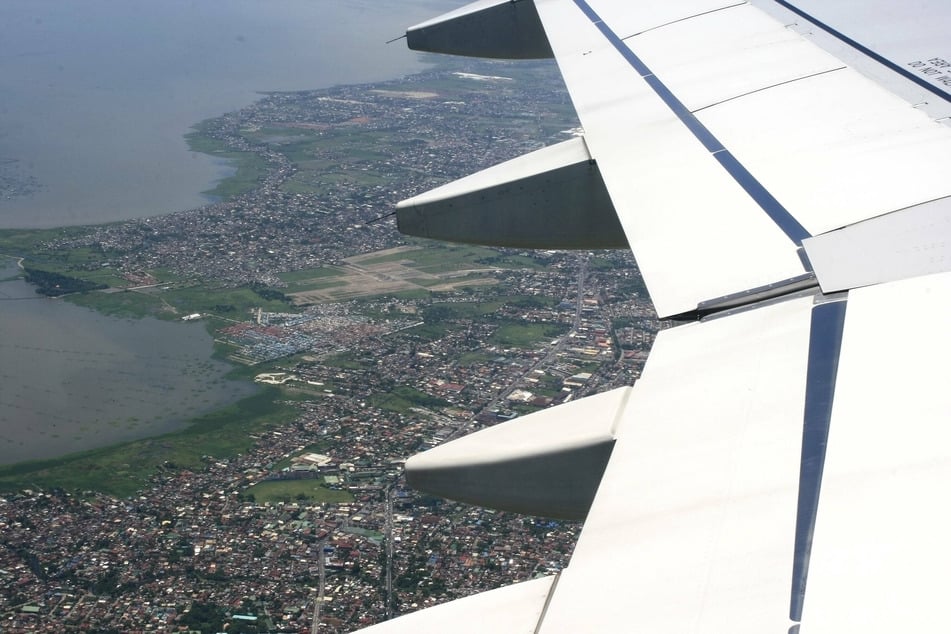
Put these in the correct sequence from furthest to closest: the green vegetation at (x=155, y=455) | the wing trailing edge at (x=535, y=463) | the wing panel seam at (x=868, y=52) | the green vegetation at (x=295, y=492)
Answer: the green vegetation at (x=155, y=455), the green vegetation at (x=295, y=492), the wing panel seam at (x=868, y=52), the wing trailing edge at (x=535, y=463)

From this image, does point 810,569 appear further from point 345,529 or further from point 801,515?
point 345,529

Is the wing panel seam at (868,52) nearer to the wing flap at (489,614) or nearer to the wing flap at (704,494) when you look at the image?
the wing flap at (704,494)

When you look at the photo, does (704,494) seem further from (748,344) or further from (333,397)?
(333,397)

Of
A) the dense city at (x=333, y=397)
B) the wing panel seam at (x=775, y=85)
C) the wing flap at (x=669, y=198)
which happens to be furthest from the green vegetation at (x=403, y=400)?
the wing panel seam at (x=775, y=85)

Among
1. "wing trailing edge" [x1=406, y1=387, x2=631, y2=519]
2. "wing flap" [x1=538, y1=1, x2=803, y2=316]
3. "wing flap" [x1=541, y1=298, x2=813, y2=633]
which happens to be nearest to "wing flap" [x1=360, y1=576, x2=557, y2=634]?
"wing flap" [x1=541, y1=298, x2=813, y2=633]

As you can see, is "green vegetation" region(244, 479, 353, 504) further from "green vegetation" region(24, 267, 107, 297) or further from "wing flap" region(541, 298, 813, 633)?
"green vegetation" region(24, 267, 107, 297)

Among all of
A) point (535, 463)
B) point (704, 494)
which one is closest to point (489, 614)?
point (704, 494)

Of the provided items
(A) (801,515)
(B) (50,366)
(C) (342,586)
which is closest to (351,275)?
(B) (50,366)
